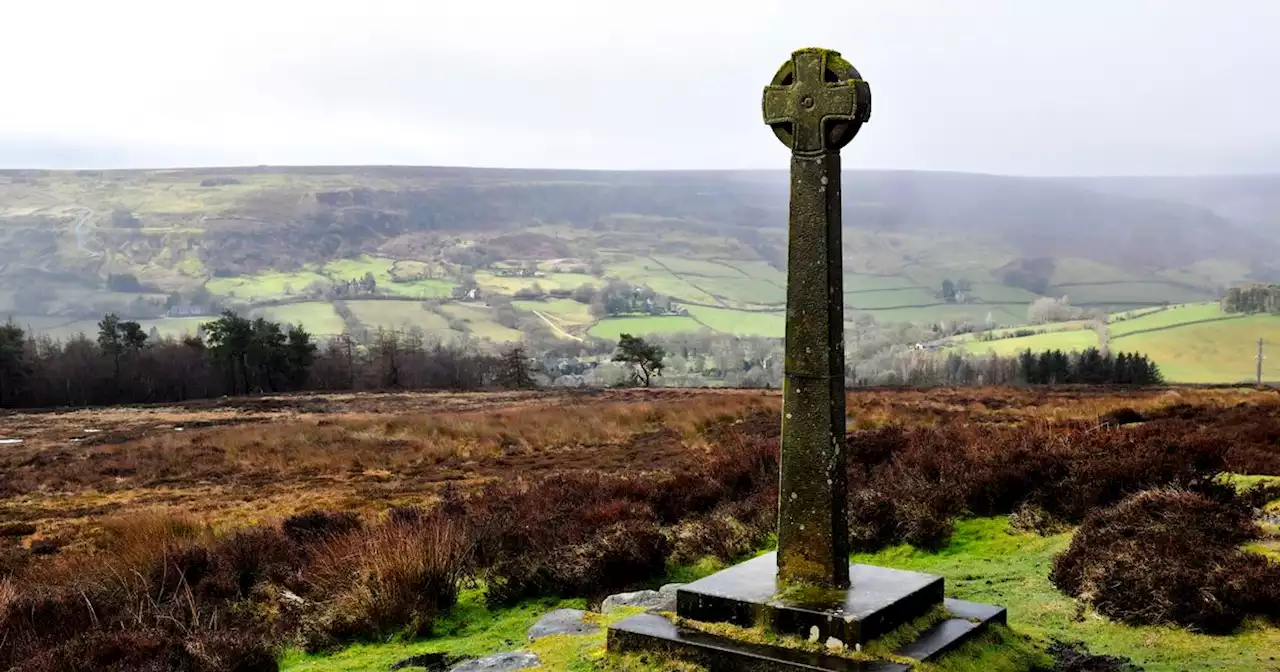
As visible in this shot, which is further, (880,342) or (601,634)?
(880,342)

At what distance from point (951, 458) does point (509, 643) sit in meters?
6.50

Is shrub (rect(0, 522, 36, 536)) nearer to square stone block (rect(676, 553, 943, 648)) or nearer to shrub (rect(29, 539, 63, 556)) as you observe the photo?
shrub (rect(29, 539, 63, 556))

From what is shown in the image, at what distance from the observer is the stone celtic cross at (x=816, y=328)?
622 centimetres

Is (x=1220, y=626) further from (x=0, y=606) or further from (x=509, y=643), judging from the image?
(x=0, y=606)

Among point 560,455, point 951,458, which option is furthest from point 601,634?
point 560,455

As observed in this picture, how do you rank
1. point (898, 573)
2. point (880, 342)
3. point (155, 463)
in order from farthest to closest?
point (880, 342), point (155, 463), point (898, 573)

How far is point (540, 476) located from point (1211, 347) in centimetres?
10627

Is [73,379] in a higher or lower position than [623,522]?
lower

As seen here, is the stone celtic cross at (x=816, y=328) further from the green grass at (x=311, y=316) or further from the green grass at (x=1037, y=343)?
the green grass at (x=311, y=316)

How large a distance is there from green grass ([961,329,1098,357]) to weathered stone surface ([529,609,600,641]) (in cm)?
9872

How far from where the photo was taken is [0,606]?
28.3ft

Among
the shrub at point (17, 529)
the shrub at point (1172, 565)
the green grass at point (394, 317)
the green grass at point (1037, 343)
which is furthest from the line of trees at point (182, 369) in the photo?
the green grass at point (394, 317)

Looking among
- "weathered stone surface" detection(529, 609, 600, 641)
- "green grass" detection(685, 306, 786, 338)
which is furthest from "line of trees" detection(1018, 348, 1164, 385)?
"green grass" detection(685, 306, 786, 338)

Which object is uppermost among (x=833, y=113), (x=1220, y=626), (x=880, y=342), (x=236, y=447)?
(x=833, y=113)
